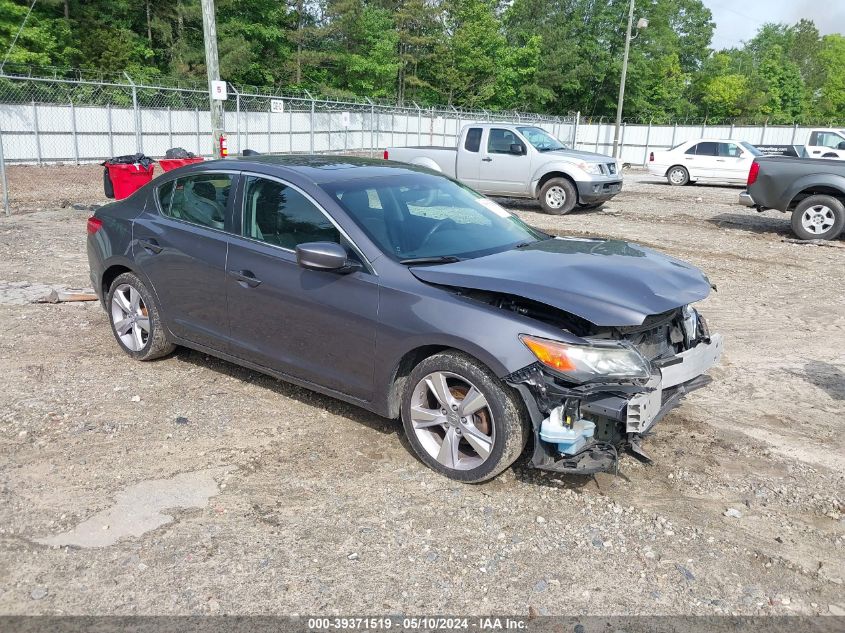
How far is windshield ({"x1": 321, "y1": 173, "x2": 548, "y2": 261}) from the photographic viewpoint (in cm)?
432

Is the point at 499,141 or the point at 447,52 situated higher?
the point at 447,52

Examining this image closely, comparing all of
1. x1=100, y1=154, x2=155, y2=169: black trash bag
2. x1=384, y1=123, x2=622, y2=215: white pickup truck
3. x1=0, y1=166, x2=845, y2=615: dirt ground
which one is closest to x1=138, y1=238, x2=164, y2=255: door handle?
x1=0, y1=166, x2=845, y2=615: dirt ground

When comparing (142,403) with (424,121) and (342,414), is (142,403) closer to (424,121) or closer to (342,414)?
(342,414)

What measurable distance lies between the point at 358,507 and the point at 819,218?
11330 mm

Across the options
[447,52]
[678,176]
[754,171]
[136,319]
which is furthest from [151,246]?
[447,52]

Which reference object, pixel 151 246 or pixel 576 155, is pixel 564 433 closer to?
pixel 151 246

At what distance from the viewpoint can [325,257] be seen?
402 cm

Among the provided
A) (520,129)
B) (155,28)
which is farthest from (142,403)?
(155,28)

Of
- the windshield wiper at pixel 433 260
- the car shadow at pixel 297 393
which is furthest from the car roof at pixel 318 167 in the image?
the car shadow at pixel 297 393

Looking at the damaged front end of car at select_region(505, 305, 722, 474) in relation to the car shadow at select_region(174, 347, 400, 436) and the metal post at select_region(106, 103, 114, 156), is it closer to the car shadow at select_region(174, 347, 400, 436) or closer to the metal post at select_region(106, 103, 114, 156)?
the car shadow at select_region(174, 347, 400, 436)

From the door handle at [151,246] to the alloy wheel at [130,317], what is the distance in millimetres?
381

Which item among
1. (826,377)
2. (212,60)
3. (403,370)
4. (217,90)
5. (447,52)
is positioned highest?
(447,52)

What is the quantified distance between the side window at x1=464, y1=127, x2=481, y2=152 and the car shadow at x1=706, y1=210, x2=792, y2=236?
5.12m

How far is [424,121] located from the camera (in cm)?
3588
